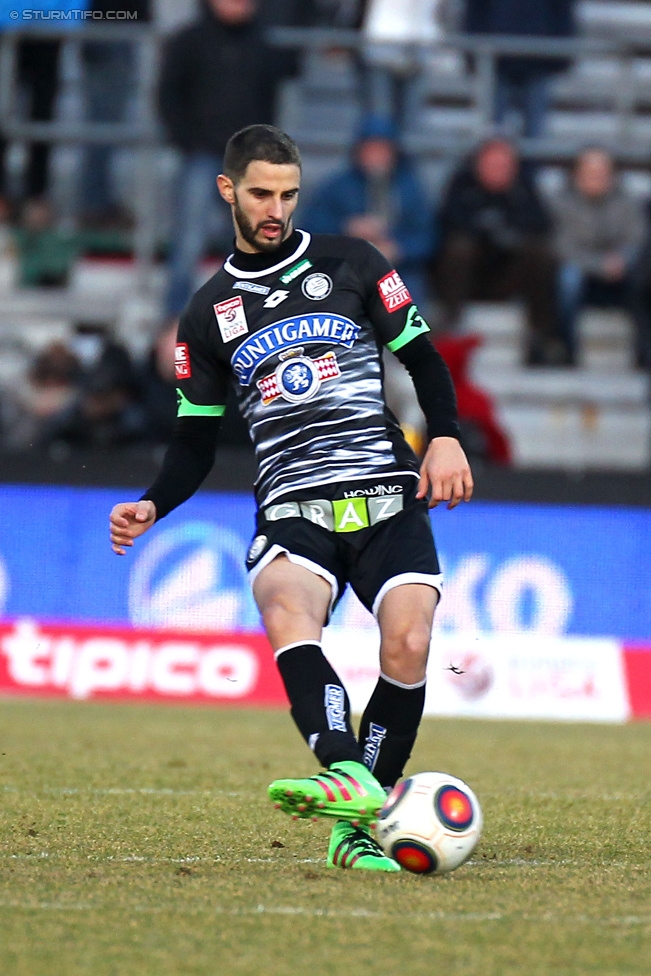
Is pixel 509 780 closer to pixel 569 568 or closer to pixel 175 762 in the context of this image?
pixel 175 762

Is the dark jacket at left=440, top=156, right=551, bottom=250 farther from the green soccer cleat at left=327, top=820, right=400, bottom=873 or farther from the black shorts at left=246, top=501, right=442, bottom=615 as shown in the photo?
the green soccer cleat at left=327, top=820, right=400, bottom=873

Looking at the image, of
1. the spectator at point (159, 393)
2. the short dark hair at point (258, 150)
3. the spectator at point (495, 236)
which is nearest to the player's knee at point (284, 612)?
the short dark hair at point (258, 150)

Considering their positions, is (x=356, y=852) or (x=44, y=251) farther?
(x=44, y=251)

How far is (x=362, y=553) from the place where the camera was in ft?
18.2

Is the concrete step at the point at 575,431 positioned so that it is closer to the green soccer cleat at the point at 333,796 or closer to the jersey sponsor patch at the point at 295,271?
the jersey sponsor patch at the point at 295,271

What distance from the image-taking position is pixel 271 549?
5.45 m

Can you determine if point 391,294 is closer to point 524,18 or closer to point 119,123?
point 119,123

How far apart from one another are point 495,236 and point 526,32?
2565 mm

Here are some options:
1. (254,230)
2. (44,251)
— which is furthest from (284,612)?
(44,251)

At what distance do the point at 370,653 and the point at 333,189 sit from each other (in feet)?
16.4

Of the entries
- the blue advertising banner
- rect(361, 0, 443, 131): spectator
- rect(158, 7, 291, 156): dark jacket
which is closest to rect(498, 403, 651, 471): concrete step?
rect(361, 0, 443, 131): spectator

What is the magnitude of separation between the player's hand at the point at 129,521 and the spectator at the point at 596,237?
10634 millimetres

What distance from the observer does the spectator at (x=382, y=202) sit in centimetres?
1510

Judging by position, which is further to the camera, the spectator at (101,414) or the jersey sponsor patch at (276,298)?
the spectator at (101,414)
